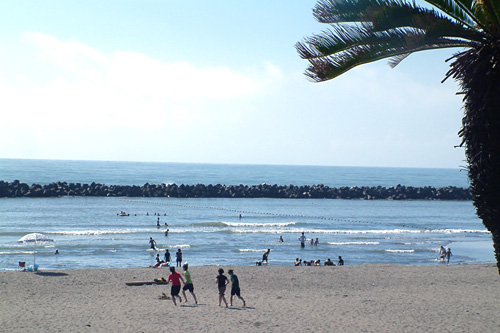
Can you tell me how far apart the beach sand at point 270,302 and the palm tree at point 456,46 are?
19.6ft

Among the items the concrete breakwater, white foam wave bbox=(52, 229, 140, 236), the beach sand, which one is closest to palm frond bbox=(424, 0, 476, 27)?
the beach sand

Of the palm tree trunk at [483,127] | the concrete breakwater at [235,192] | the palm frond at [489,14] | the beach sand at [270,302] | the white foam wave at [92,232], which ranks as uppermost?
the palm frond at [489,14]

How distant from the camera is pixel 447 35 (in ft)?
23.2

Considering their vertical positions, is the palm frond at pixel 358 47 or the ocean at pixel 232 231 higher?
the palm frond at pixel 358 47

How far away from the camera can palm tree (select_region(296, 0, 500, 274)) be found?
6707mm

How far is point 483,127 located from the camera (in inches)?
265

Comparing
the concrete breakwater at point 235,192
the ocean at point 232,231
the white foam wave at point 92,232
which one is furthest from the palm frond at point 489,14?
the concrete breakwater at point 235,192

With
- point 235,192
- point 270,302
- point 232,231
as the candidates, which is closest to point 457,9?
point 270,302

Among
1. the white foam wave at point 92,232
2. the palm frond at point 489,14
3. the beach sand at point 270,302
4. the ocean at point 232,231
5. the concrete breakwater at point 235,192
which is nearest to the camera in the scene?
the palm frond at point 489,14

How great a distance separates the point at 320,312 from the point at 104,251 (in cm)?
2019

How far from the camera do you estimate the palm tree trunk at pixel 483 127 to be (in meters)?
6.65

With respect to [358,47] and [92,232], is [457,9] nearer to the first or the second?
[358,47]

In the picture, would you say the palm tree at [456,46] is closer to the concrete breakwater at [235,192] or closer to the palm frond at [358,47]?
the palm frond at [358,47]

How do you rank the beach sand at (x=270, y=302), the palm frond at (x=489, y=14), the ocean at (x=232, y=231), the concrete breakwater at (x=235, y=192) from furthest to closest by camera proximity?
1. the concrete breakwater at (x=235, y=192)
2. the ocean at (x=232, y=231)
3. the beach sand at (x=270, y=302)
4. the palm frond at (x=489, y=14)
